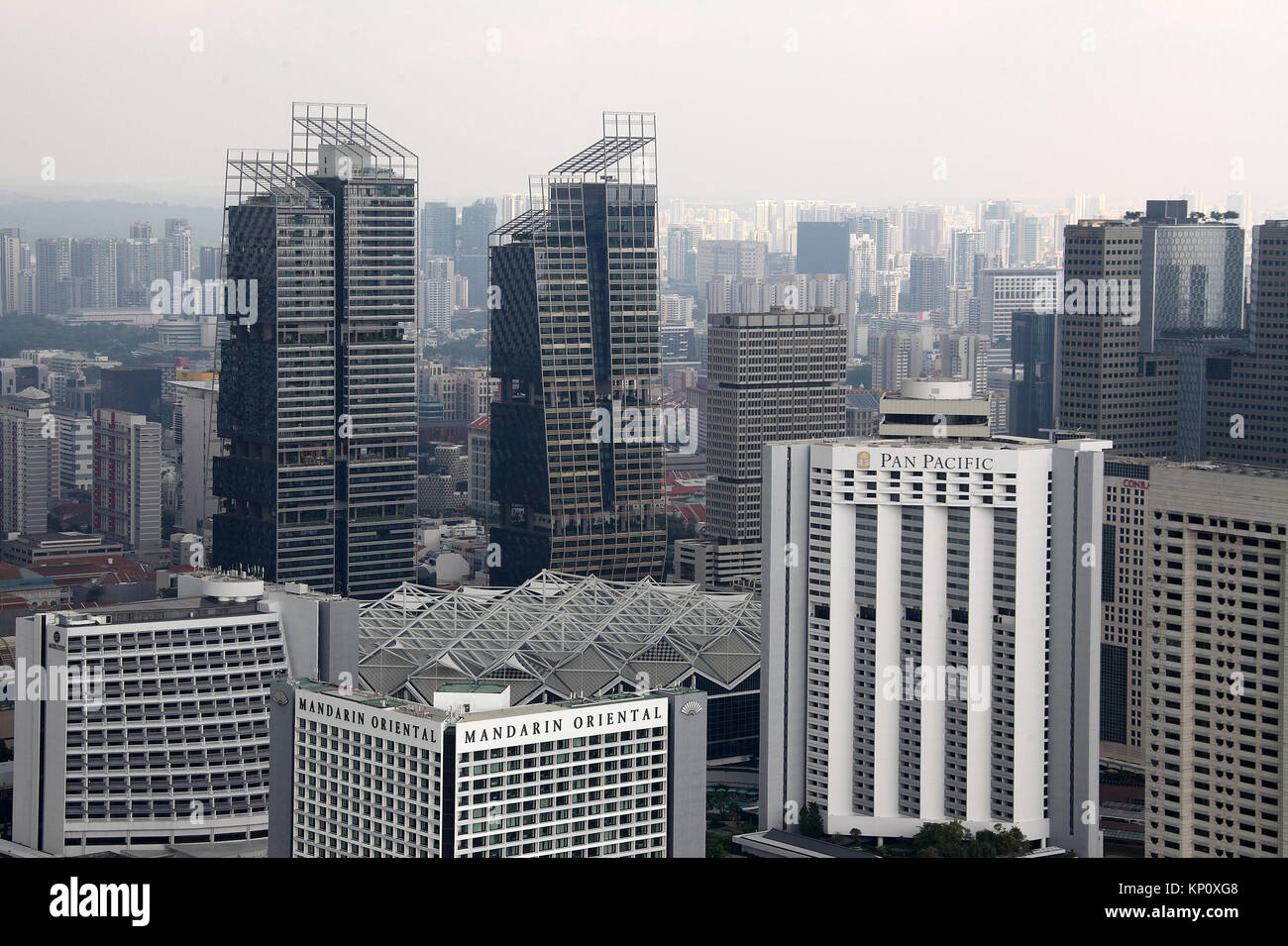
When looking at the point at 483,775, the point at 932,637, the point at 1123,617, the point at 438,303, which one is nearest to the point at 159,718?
the point at 932,637

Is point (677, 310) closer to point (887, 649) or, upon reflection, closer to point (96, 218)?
point (96, 218)

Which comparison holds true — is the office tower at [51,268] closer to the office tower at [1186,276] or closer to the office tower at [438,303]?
the office tower at [438,303]

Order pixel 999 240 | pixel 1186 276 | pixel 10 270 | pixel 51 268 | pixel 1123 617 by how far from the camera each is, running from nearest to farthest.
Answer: pixel 1123 617 < pixel 1186 276 < pixel 10 270 < pixel 51 268 < pixel 999 240

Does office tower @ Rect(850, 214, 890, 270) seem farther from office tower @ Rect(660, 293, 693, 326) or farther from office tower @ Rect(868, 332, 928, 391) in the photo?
office tower @ Rect(660, 293, 693, 326)

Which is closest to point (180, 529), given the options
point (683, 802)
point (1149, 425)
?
point (1149, 425)

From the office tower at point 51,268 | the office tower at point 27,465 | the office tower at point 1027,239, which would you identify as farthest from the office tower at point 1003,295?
the office tower at point 27,465

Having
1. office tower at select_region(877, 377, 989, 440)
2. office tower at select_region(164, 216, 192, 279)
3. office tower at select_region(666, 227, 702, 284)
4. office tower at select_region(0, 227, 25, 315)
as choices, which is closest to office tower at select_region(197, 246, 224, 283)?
office tower at select_region(164, 216, 192, 279)
